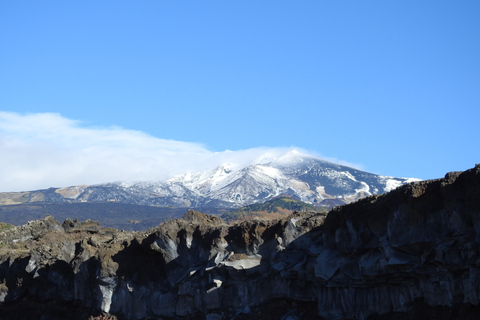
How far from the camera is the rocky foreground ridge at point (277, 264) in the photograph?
78.8ft

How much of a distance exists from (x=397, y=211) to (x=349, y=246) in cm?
357

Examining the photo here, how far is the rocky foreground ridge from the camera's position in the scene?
24.0m

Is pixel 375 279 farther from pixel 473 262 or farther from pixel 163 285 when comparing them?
pixel 163 285

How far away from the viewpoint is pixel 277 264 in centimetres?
3256

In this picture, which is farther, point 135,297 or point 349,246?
point 135,297

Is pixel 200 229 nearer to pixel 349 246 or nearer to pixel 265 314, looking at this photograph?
pixel 265 314

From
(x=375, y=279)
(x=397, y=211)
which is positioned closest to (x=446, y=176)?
(x=397, y=211)

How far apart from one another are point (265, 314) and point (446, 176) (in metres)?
12.5

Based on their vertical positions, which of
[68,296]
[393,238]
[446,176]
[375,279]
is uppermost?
[446,176]

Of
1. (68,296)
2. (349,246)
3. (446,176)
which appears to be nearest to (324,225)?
(349,246)

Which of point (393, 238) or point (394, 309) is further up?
point (393, 238)

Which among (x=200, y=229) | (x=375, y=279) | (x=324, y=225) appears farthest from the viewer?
(x=200, y=229)

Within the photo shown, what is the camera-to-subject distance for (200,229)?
37375 millimetres

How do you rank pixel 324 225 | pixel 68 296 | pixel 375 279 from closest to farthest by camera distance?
pixel 375 279, pixel 324 225, pixel 68 296
